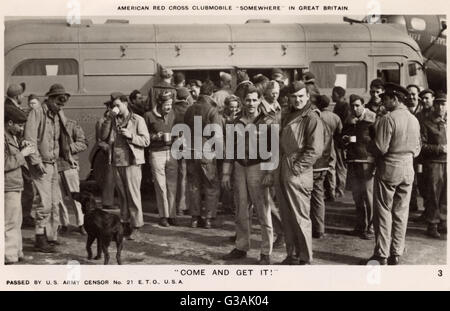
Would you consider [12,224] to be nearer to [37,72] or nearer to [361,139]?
[37,72]

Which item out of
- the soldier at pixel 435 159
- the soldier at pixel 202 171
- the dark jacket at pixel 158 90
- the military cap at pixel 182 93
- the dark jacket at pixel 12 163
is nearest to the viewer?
the dark jacket at pixel 12 163

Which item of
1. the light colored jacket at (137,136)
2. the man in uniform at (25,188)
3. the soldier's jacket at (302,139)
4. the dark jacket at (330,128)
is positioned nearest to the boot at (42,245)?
the man in uniform at (25,188)

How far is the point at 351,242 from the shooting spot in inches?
249

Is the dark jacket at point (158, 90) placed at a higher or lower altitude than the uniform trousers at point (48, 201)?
higher

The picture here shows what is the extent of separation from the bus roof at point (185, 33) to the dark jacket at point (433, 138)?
2448 mm

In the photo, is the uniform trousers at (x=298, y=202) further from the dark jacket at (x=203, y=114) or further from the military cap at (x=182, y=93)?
the military cap at (x=182, y=93)

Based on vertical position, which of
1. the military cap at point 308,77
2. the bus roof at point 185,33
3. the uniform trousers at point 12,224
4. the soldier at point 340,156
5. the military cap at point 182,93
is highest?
the bus roof at point 185,33

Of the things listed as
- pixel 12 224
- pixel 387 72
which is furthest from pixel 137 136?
pixel 387 72

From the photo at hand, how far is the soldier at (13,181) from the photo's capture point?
5.52m

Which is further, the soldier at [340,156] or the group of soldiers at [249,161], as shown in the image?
the soldier at [340,156]

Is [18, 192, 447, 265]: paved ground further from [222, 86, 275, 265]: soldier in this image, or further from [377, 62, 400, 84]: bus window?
[377, 62, 400, 84]: bus window

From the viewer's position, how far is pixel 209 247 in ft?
20.4

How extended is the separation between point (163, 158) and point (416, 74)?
423 cm

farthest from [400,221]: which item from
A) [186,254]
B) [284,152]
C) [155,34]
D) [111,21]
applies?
[111,21]
